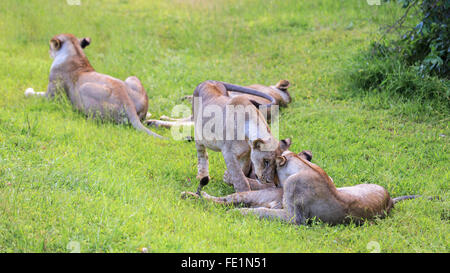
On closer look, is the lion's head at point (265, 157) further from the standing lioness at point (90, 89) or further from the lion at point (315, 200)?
the standing lioness at point (90, 89)

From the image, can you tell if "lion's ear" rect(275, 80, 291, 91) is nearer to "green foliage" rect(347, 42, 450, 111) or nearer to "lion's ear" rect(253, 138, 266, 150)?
"green foliage" rect(347, 42, 450, 111)

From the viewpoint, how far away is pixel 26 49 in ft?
40.5

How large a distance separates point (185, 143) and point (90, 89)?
2.11 metres

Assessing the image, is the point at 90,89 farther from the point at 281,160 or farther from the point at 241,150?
the point at 281,160

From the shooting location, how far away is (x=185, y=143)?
8289 millimetres

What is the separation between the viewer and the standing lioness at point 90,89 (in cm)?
884

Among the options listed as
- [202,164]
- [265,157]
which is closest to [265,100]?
[202,164]

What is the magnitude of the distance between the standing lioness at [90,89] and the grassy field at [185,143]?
0.25m

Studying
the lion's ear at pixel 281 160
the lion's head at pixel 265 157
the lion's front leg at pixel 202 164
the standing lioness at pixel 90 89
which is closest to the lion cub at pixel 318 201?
the lion's ear at pixel 281 160

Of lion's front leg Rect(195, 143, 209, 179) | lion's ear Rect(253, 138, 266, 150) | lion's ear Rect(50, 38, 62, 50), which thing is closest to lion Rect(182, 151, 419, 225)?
lion's ear Rect(253, 138, 266, 150)

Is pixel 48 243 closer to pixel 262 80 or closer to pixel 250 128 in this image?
Answer: pixel 250 128

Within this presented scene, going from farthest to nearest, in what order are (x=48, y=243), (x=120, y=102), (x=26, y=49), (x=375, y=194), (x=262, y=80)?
1. (x=26, y=49)
2. (x=262, y=80)
3. (x=120, y=102)
4. (x=375, y=194)
5. (x=48, y=243)
